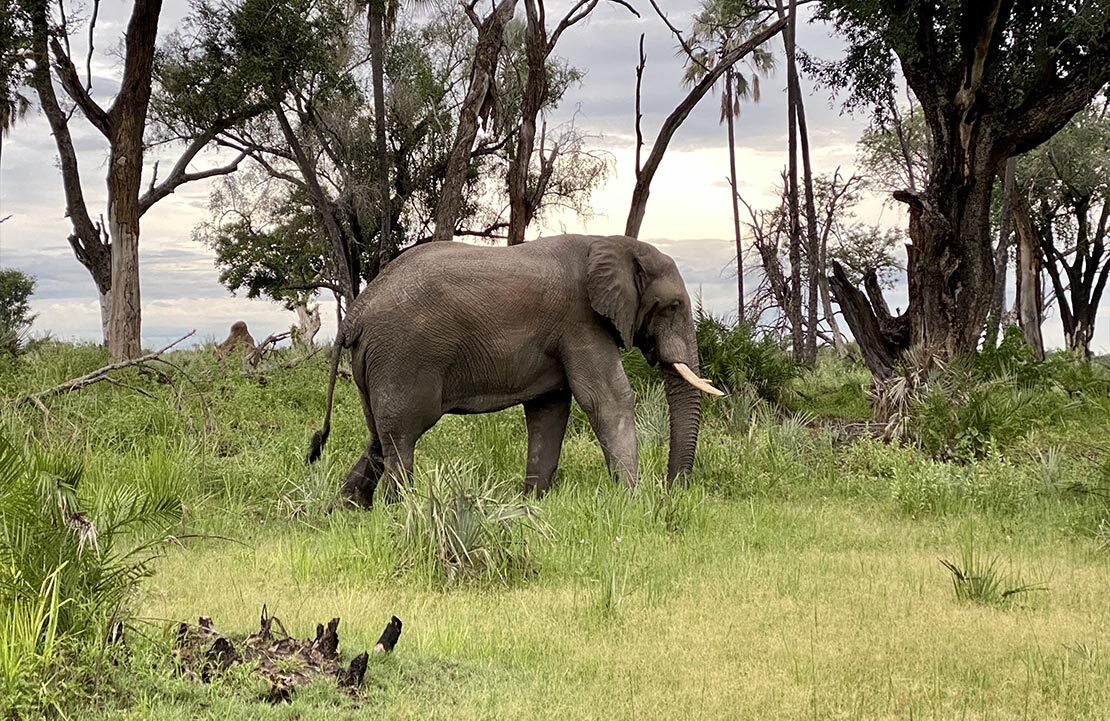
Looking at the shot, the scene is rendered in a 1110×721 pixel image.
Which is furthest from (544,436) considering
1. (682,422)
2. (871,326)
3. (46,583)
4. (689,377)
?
(871,326)

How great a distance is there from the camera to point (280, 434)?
11.6 m

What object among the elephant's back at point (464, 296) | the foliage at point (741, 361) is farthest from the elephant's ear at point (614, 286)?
the foliage at point (741, 361)

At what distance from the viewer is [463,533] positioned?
671cm

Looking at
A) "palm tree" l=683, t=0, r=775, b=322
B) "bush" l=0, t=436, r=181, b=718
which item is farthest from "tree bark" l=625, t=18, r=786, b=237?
"bush" l=0, t=436, r=181, b=718

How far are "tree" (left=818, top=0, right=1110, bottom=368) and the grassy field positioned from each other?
11.0ft

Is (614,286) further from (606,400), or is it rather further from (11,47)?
(11,47)

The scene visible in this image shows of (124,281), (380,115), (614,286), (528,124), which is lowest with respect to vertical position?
(614,286)

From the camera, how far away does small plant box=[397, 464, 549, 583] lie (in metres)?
6.62

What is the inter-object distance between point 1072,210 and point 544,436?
27.8 metres

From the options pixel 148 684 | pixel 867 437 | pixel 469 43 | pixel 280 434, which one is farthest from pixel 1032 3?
pixel 469 43

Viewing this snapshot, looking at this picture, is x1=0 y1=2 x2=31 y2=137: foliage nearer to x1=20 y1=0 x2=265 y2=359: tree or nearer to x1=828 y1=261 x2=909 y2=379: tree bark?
x1=20 y1=0 x2=265 y2=359: tree

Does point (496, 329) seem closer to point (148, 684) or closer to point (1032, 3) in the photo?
point (148, 684)

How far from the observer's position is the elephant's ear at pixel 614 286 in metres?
8.89

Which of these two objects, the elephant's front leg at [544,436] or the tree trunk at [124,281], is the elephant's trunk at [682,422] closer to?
the elephant's front leg at [544,436]
